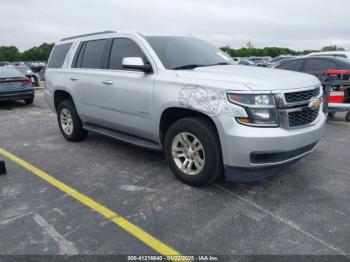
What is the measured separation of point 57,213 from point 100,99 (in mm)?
2120

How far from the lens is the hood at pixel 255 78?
3277mm

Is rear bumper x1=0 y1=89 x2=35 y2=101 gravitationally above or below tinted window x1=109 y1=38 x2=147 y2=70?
below

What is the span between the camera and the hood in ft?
10.8

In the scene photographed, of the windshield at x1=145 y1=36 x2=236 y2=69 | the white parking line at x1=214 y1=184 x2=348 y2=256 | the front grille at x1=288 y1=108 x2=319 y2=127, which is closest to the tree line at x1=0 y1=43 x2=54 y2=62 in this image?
the windshield at x1=145 y1=36 x2=236 y2=69

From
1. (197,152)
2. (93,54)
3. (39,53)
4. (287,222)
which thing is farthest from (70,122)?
(39,53)

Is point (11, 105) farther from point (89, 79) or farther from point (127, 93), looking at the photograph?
point (127, 93)

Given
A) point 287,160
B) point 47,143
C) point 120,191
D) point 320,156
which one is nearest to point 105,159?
point 120,191

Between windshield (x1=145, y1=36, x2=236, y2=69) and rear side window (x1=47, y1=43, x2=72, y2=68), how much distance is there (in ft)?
7.56

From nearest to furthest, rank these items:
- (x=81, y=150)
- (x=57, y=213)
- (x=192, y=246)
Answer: (x=192, y=246) < (x=57, y=213) < (x=81, y=150)

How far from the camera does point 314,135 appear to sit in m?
3.64

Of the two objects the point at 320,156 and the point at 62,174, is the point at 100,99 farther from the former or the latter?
the point at 320,156

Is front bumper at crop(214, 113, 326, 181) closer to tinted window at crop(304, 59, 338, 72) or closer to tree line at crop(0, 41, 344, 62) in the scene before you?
tinted window at crop(304, 59, 338, 72)

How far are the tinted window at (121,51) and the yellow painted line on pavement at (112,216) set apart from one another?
1847 mm

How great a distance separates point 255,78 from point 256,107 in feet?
1.21
